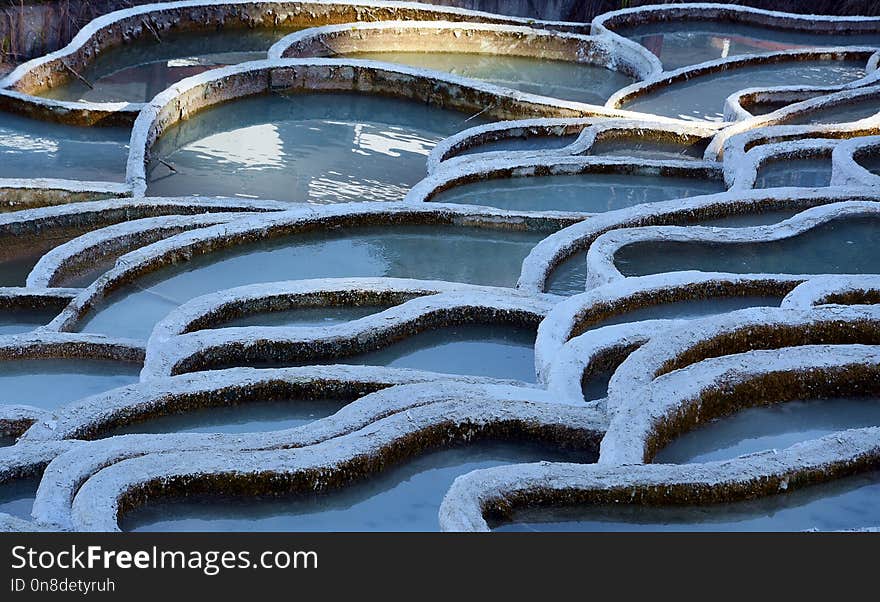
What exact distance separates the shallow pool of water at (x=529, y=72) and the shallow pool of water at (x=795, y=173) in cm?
280

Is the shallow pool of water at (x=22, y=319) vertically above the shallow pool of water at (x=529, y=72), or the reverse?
the shallow pool of water at (x=529, y=72)

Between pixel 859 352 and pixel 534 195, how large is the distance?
11.9ft

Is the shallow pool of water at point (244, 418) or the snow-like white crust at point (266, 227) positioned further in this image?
the snow-like white crust at point (266, 227)

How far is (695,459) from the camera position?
423 centimetres

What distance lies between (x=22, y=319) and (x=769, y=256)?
155 inches

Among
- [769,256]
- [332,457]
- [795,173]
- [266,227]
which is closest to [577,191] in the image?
[795,173]

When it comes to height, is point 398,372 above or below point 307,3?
below

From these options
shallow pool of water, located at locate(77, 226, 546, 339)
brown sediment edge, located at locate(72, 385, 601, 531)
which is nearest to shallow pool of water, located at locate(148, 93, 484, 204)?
shallow pool of water, located at locate(77, 226, 546, 339)

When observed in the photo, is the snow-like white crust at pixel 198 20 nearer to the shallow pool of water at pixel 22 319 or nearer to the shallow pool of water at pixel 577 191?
the shallow pool of water at pixel 577 191

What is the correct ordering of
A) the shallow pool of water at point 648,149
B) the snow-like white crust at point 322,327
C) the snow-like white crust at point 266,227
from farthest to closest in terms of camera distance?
the shallow pool of water at point 648,149
the snow-like white crust at point 266,227
the snow-like white crust at point 322,327

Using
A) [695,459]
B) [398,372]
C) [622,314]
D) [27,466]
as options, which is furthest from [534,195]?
[27,466]

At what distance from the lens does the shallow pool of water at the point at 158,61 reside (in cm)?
1015

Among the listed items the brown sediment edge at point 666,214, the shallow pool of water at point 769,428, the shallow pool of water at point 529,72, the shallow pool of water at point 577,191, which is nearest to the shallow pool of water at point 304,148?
the shallow pool of water at point 577,191
